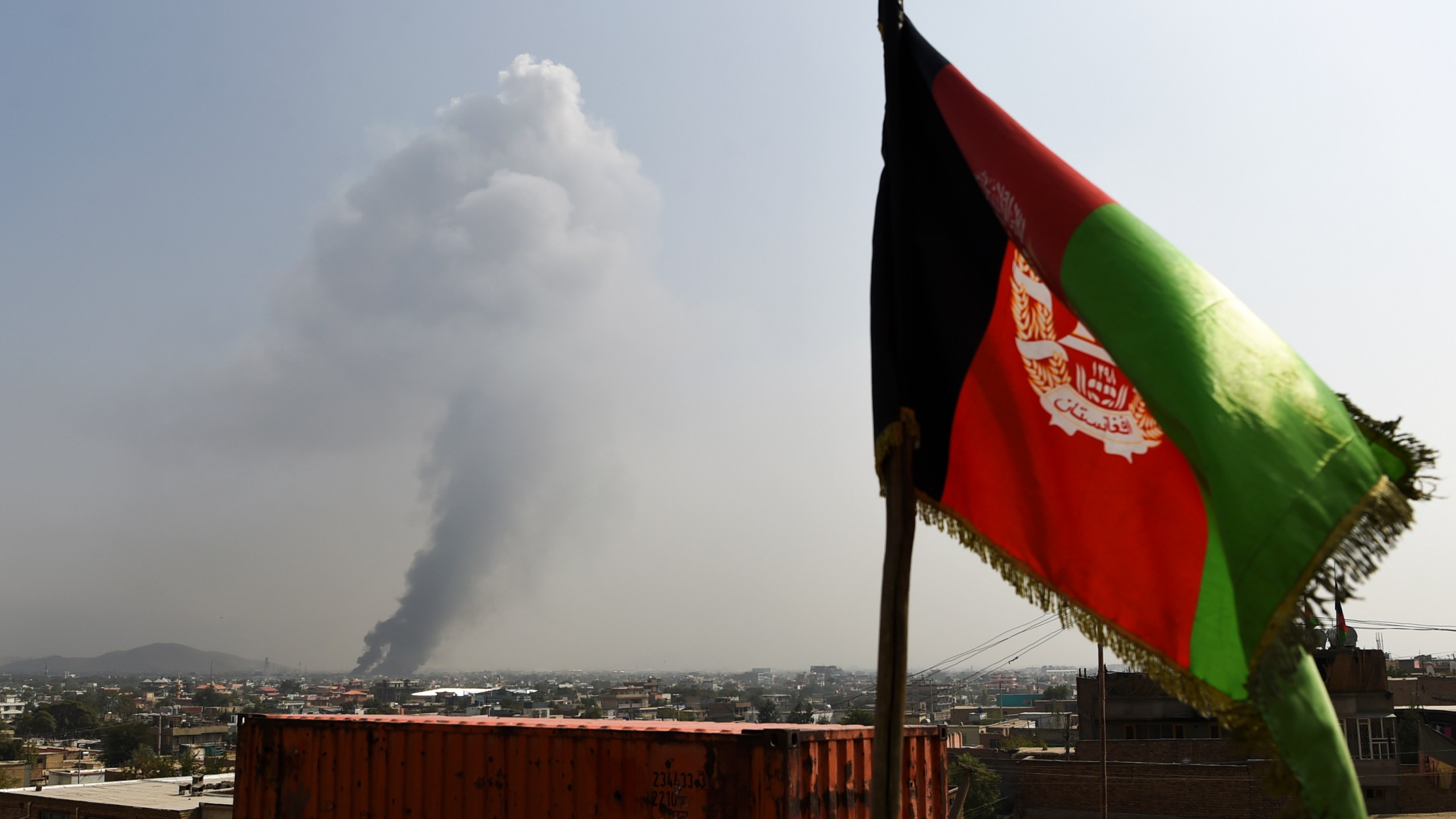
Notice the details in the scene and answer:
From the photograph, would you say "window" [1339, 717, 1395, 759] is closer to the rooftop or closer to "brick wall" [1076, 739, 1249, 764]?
"brick wall" [1076, 739, 1249, 764]

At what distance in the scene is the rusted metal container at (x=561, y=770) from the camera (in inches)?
321

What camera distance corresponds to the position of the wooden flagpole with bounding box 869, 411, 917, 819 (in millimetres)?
3635

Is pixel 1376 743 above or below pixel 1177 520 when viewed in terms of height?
below

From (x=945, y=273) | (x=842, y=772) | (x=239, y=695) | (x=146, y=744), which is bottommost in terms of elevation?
(x=239, y=695)

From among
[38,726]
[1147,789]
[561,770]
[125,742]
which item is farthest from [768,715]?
[38,726]

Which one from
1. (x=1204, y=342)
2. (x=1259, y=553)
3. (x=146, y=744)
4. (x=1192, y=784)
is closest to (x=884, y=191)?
(x=1204, y=342)

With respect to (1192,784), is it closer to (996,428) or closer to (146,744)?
(996,428)

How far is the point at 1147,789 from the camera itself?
112 ft

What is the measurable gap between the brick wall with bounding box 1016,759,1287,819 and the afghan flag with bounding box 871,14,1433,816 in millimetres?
32554

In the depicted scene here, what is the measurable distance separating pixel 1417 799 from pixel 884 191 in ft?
144

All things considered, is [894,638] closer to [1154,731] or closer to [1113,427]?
[1113,427]

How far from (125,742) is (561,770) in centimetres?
8546

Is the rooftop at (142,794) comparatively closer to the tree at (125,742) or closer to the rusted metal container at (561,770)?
the rusted metal container at (561,770)

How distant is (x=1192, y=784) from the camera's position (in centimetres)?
3328
